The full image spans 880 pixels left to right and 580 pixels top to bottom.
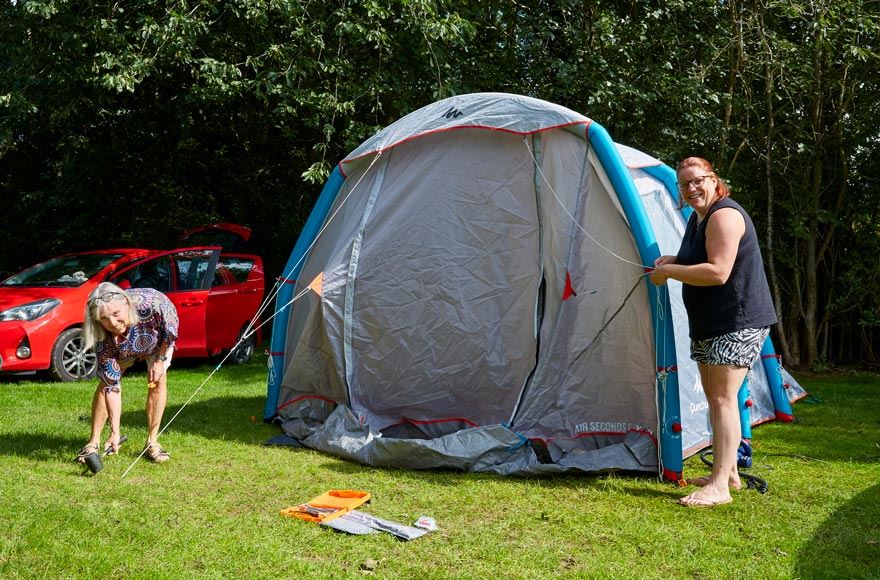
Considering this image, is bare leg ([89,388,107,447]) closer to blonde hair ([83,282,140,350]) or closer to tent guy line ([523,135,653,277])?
blonde hair ([83,282,140,350])

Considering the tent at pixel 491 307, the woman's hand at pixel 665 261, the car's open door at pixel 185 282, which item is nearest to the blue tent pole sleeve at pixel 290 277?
the tent at pixel 491 307

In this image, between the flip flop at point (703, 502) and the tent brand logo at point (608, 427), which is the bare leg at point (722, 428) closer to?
the flip flop at point (703, 502)

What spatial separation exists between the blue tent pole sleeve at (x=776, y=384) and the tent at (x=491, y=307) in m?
1.46

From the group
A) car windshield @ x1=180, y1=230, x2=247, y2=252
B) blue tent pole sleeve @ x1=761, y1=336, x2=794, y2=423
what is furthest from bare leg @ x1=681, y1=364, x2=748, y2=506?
car windshield @ x1=180, y1=230, x2=247, y2=252

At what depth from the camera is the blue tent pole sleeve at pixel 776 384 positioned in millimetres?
6801

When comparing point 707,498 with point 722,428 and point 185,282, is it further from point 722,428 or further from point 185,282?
point 185,282

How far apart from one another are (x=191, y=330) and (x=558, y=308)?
531cm

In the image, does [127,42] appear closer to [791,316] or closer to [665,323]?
[665,323]

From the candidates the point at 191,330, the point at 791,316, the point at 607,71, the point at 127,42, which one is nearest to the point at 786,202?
the point at 791,316

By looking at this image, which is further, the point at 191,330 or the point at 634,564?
Result: the point at 191,330

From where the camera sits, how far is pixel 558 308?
555 centimetres

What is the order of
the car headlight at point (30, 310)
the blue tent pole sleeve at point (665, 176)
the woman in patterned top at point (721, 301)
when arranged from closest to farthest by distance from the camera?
1. the woman in patterned top at point (721, 301)
2. the blue tent pole sleeve at point (665, 176)
3. the car headlight at point (30, 310)

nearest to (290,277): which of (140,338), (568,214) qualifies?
(140,338)

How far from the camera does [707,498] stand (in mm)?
4449
